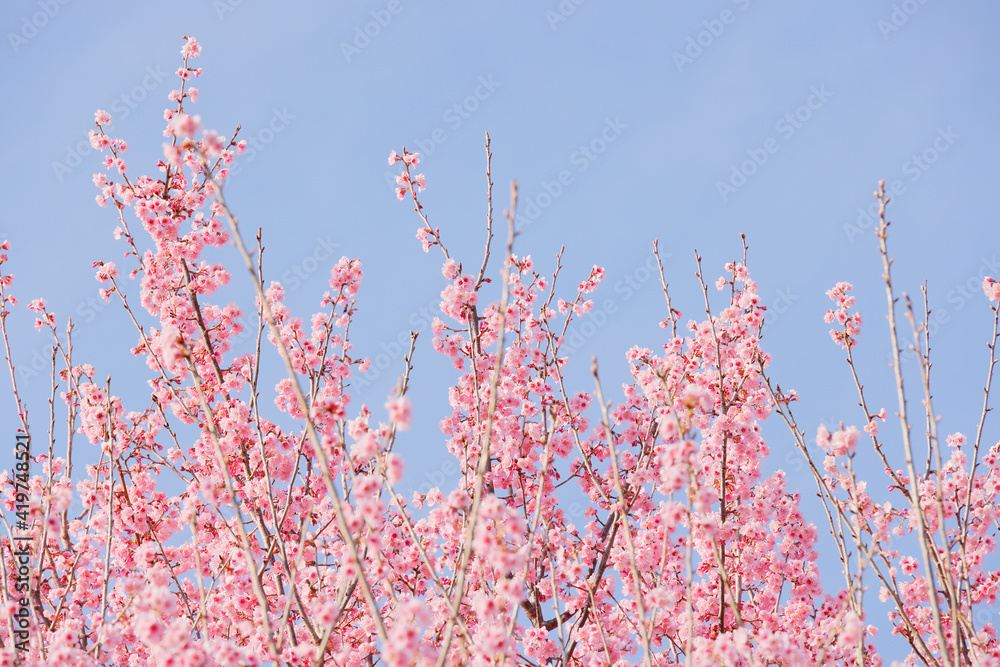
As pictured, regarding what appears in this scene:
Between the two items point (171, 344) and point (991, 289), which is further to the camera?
point (991, 289)

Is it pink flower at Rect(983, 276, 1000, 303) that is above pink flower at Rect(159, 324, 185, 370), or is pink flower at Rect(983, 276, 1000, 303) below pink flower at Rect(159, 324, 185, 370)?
above

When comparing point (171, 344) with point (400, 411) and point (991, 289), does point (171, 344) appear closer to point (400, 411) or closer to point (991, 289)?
point (400, 411)

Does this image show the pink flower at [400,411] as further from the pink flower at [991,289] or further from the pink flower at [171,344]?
the pink flower at [991,289]

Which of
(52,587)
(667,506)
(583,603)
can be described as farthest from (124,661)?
(667,506)

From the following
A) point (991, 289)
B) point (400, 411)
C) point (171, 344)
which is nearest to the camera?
point (400, 411)

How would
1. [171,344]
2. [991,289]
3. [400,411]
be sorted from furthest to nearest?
[991,289] < [171,344] < [400,411]

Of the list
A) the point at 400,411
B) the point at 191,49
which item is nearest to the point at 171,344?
the point at 400,411

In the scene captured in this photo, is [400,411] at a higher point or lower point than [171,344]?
lower

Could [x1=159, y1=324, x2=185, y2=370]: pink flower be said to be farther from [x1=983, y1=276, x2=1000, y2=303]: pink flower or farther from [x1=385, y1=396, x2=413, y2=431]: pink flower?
[x1=983, y1=276, x2=1000, y2=303]: pink flower

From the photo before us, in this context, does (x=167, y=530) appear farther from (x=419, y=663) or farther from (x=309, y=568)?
(x=419, y=663)

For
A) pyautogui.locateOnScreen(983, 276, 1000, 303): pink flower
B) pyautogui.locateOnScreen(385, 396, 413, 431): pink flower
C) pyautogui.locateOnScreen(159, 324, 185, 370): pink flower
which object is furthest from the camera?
pyautogui.locateOnScreen(983, 276, 1000, 303): pink flower

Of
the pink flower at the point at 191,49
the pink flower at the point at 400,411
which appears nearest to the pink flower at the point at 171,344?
the pink flower at the point at 400,411

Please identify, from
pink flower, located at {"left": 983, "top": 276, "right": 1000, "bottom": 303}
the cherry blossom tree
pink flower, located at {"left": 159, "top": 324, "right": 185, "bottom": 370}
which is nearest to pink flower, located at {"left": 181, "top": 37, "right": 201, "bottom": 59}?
the cherry blossom tree

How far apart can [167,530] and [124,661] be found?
1112mm
